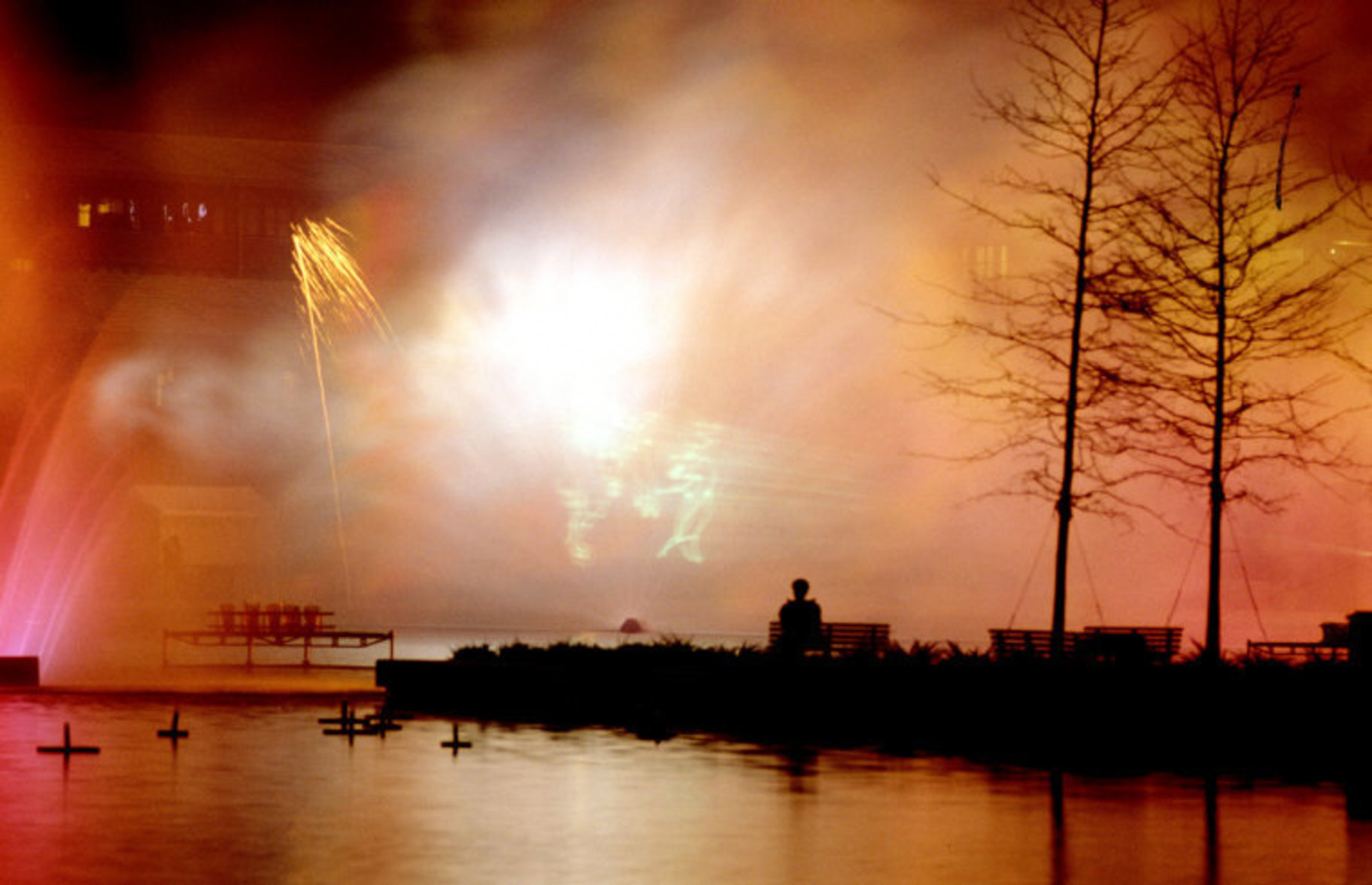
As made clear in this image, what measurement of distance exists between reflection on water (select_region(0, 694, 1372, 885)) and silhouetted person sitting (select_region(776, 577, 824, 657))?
3.16 meters

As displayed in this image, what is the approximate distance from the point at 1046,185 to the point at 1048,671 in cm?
783

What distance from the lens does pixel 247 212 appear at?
2229 inches

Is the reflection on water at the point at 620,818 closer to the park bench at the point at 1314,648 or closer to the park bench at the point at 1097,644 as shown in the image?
the park bench at the point at 1097,644

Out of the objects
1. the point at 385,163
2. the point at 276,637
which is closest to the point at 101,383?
the point at 385,163

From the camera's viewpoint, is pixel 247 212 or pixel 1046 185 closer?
pixel 1046 185

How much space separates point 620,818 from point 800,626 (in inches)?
392

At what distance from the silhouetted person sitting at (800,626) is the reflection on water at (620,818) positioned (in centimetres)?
316

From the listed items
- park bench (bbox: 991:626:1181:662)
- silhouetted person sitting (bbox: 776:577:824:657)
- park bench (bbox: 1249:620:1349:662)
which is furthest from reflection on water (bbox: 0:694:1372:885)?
park bench (bbox: 1249:620:1349:662)

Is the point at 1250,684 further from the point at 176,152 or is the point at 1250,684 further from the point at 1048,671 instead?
the point at 176,152

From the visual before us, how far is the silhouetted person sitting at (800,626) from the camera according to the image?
75.9ft

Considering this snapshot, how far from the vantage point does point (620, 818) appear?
44.4 ft

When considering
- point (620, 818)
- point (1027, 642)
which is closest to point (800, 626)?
point (1027, 642)

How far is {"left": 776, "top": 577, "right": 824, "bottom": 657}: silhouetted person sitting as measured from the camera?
23.1m

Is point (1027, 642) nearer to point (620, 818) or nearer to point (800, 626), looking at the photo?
point (800, 626)
